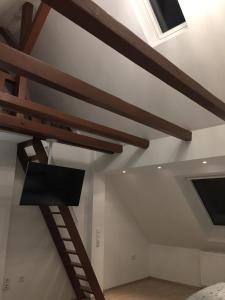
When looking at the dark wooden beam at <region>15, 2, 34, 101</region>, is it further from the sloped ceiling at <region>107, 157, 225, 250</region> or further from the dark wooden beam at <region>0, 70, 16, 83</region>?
the sloped ceiling at <region>107, 157, 225, 250</region>

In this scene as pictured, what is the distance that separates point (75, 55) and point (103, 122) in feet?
3.66

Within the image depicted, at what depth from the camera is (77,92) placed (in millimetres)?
2406

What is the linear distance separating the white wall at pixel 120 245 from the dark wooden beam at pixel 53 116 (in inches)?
85.2

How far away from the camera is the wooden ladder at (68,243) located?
4219 millimetres

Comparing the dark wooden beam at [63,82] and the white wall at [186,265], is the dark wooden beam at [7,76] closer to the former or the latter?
the dark wooden beam at [63,82]

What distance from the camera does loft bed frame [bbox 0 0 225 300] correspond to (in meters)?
1.63

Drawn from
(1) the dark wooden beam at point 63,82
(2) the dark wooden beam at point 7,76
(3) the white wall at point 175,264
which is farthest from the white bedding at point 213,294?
(3) the white wall at point 175,264

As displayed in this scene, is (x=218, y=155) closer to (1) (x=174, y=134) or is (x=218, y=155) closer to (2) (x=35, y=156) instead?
(1) (x=174, y=134)

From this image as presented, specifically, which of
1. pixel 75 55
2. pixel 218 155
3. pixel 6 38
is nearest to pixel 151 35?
pixel 75 55

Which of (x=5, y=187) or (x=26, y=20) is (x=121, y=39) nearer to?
(x=26, y=20)

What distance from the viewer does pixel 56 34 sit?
3.94 meters

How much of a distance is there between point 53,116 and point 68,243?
268 centimetres

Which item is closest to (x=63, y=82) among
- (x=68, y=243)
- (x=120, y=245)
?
(x=68, y=243)

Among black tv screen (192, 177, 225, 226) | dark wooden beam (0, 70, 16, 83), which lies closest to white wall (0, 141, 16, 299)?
dark wooden beam (0, 70, 16, 83)
